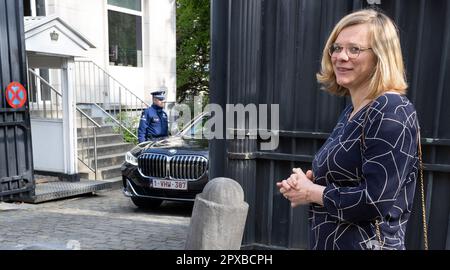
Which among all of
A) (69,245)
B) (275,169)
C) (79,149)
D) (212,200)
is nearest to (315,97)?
(275,169)

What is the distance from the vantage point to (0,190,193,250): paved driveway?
530cm

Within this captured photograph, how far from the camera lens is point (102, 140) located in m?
10.6

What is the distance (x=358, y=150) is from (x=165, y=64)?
14.7 m

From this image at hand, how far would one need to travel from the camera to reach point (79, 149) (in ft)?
31.7

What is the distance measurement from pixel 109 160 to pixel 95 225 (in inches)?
160

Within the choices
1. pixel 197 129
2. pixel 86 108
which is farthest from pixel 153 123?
pixel 86 108

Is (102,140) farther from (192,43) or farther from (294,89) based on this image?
(192,43)

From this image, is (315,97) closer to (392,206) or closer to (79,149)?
(392,206)

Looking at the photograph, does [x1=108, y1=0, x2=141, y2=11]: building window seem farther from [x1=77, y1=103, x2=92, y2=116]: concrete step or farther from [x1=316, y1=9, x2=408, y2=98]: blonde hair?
[x1=316, y1=9, x2=408, y2=98]: blonde hair

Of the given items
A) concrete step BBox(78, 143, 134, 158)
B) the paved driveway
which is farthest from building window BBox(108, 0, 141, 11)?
the paved driveway

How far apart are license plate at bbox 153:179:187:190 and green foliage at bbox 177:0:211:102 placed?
50.6ft

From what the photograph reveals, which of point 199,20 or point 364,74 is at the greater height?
point 199,20

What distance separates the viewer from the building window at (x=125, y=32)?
1370cm
